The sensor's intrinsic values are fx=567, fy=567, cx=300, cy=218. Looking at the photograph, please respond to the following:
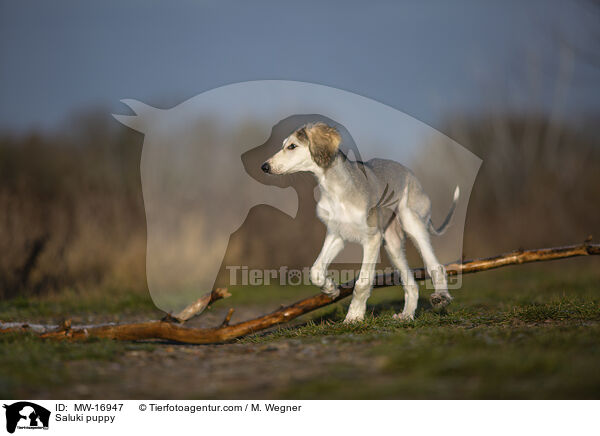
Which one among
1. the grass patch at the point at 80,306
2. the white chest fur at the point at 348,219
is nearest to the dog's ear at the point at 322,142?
the white chest fur at the point at 348,219

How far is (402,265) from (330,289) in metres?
1.24

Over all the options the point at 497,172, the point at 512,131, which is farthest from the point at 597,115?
the point at 497,172

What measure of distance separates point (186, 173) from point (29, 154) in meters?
6.53

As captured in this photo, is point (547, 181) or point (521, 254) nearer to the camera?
point (521, 254)

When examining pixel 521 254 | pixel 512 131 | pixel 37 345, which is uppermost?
pixel 512 131

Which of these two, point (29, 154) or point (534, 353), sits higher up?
point (29, 154)

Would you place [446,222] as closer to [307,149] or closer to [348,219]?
[348,219]

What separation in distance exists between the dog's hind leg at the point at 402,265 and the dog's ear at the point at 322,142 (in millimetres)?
1483

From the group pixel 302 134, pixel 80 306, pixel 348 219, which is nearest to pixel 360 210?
pixel 348 219

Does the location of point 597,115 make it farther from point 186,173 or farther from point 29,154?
point 29,154

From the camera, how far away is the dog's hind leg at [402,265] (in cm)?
729

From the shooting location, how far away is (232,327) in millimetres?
6734
